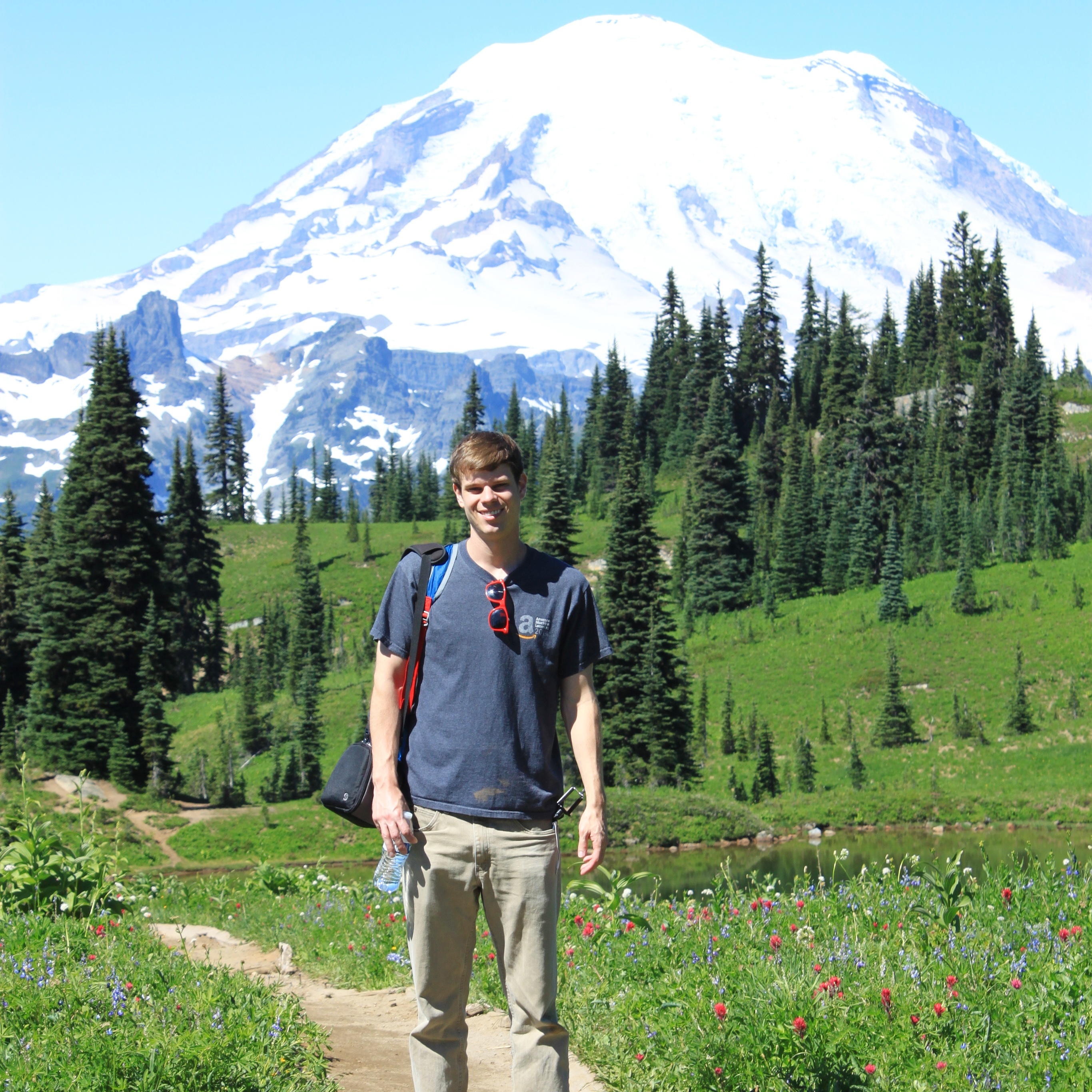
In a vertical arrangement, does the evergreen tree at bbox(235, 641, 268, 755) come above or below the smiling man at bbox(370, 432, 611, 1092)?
below

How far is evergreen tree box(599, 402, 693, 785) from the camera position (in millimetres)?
41688

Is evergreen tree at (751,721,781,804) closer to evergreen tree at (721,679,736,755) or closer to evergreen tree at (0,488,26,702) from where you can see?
evergreen tree at (721,679,736,755)

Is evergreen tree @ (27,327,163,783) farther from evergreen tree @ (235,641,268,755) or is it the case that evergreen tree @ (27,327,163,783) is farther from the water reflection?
evergreen tree @ (235,641,268,755)

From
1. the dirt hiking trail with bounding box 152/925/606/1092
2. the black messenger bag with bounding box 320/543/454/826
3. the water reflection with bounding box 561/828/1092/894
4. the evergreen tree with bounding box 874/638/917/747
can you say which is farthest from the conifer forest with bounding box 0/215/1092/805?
the black messenger bag with bounding box 320/543/454/826

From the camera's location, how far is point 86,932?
25.2 ft

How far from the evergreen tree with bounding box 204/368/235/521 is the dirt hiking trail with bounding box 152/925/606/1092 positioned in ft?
354

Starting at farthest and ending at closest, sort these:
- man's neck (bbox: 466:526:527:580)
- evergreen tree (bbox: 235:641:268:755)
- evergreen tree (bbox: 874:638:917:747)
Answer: evergreen tree (bbox: 235:641:268:755), evergreen tree (bbox: 874:638:917:747), man's neck (bbox: 466:526:527:580)

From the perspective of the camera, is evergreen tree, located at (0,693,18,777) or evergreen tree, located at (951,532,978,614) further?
evergreen tree, located at (951,532,978,614)

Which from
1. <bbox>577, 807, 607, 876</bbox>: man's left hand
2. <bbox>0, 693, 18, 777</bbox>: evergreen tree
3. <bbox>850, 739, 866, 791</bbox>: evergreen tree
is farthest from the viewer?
<bbox>850, 739, 866, 791</bbox>: evergreen tree

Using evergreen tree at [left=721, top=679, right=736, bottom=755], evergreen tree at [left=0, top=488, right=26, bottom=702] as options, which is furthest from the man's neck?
evergreen tree at [left=0, top=488, right=26, bottom=702]

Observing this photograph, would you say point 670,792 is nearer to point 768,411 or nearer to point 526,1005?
point 526,1005

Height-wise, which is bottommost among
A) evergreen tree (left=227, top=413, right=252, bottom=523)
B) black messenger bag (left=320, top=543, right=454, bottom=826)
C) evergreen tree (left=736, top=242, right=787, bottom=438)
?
black messenger bag (left=320, top=543, right=454, bottom=826)

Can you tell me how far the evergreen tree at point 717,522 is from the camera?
232 ft

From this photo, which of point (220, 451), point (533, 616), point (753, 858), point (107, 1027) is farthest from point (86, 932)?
point (220, 451)
